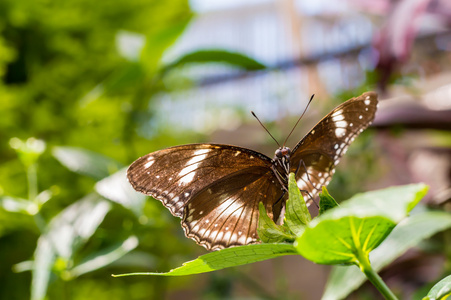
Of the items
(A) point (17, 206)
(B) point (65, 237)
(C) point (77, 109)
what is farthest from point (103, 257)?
(C) point (77, 109)

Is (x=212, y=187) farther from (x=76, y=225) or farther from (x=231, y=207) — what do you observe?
(x=76, y=225)

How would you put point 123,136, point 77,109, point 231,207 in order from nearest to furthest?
point 231,207, point 123,136, point 77,109

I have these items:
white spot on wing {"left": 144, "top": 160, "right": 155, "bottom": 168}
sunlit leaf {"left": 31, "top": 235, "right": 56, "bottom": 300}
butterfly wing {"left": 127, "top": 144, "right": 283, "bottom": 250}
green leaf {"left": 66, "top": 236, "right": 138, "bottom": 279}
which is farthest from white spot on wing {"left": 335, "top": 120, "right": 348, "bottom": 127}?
sunlit leaf {"left": 31, "top": 235, "right": 56, "bottom": 300}

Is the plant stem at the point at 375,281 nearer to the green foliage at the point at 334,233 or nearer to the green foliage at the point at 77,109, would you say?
the green foliage at the point at 334,233

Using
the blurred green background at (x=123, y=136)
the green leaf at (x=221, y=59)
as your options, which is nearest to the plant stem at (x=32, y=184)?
the blurred green background at (x=123, y=136)

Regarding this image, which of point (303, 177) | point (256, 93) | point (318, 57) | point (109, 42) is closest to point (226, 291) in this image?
point (109, 42)
